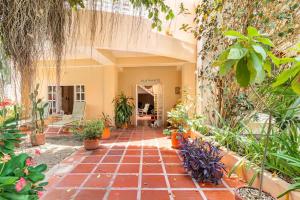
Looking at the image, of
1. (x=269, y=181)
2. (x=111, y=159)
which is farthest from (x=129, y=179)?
(x=269, y=181)

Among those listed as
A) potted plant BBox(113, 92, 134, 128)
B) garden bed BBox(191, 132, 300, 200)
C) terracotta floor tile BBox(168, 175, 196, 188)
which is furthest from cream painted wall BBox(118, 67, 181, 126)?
terracotta floor tile BBox(168, 175, 196, 188)

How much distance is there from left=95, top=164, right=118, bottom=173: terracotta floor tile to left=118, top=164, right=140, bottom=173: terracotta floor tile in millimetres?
122

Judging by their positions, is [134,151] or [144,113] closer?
[134,151]

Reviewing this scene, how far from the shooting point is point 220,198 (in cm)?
232

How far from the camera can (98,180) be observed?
278 centimetres

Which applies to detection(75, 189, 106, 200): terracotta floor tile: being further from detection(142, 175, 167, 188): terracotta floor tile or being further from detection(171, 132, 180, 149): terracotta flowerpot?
detection(171, 132, 180, 149): terracotta flowerpot

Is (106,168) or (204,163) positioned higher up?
(204,163)

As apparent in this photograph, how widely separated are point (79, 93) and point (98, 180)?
6043mm

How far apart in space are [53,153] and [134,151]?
1.78 metres

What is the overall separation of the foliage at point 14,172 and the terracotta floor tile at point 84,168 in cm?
186

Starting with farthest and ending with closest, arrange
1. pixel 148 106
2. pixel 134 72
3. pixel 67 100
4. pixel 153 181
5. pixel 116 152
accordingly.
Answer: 1. pixel 148 106
2. pixel 67 100
3. pixel 134 72
4. pixel 116 152
5. pixel 153 181

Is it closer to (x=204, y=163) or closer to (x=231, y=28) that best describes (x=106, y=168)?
(x=204, y=163)

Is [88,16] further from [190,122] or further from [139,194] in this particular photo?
A: [190,122]

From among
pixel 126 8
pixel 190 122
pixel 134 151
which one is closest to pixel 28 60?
pixel 126 8
